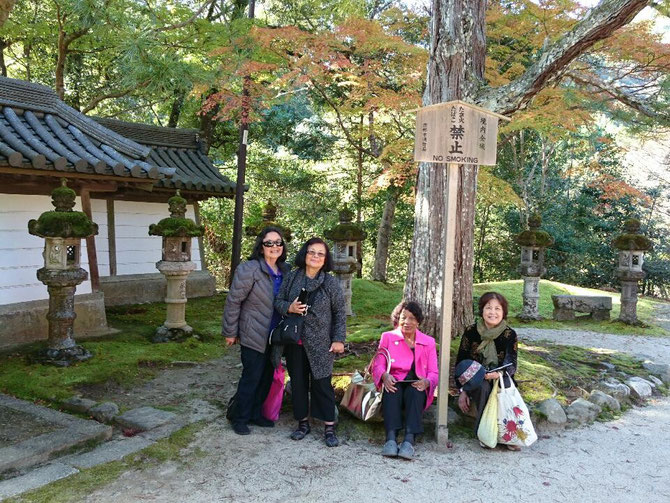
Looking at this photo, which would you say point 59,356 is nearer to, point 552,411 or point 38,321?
point 38,321

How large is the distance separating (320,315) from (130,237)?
7734 millimetres

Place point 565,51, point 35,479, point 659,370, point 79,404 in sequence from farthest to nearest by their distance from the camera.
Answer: point 659,370 → point 565,51 → point 79,404 → point 35,479

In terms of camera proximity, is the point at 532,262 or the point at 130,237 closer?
the point at 130,237

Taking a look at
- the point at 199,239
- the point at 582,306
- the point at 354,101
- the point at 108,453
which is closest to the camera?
the point at 108,453

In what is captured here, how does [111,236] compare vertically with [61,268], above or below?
above

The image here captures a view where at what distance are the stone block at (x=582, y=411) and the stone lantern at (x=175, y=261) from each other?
5194 mm

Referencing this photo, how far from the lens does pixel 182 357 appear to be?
7.00m

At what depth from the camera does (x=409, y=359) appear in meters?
4.27

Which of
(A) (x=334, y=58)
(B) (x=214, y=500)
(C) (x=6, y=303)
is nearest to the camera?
(B) (x=214, y=500)

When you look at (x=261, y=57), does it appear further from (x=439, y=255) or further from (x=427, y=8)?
(x=439, y=255)

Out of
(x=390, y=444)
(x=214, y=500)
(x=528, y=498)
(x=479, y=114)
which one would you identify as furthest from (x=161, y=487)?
(x=479, y=114)

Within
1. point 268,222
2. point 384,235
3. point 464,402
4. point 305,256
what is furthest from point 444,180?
point 384,235

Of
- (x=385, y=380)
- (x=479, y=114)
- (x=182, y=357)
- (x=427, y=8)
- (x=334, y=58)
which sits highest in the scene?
(x=427, y=8)

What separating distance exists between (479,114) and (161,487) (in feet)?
11.8
